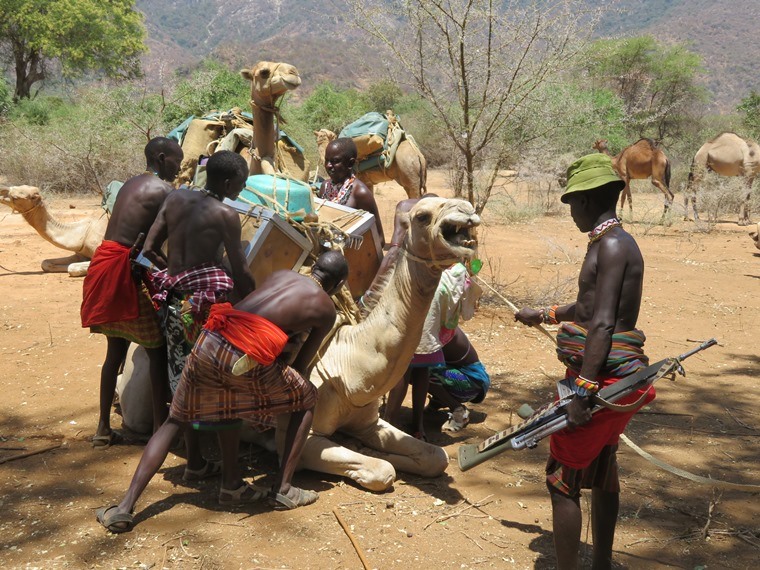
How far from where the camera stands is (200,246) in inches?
159

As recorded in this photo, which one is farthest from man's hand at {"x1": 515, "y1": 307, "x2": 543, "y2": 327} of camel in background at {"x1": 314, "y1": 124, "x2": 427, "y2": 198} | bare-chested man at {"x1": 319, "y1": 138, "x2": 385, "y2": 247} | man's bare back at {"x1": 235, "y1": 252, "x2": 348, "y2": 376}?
camel in background at {"x1": 314, "y1": 124, "x2": 427, "y2": 198}

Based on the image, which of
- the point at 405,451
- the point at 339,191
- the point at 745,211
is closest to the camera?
the point at 405,451

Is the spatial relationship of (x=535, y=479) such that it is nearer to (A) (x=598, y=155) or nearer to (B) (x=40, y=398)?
(A) (x=598, y=155)

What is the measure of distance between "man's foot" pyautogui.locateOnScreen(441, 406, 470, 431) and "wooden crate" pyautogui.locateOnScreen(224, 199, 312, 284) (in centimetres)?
154

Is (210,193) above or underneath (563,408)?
above

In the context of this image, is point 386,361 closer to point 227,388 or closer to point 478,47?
point 227,388

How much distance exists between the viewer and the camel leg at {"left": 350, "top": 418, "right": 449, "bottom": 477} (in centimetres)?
427

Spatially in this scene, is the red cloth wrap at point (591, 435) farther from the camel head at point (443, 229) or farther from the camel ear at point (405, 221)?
the camel ear at point (405, 221)

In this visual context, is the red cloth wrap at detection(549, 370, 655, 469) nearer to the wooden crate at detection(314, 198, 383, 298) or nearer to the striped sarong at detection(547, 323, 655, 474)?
the striped sarong at detection(547, 323, 655, 474)

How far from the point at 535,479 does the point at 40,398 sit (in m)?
3.66

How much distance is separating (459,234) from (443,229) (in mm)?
86

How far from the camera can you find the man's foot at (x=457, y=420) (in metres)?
5.13

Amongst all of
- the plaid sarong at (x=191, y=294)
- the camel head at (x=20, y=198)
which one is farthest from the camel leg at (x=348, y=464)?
the camel head at (x=20, y=198)

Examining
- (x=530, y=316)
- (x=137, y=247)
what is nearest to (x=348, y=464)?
(x=530, y=316)
